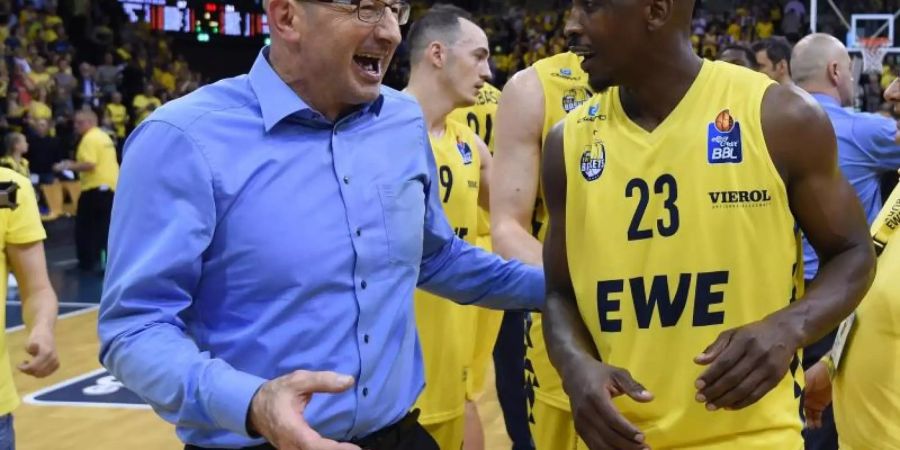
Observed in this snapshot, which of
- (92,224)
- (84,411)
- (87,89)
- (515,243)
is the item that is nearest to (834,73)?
(515,243)

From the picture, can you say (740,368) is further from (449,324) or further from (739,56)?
(739,56)

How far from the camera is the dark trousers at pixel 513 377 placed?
545 cm

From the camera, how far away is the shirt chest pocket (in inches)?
96.3

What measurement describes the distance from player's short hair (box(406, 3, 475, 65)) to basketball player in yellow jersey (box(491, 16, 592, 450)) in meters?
1.28

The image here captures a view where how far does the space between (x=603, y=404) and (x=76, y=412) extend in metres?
5.46

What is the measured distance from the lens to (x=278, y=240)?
7.40ft

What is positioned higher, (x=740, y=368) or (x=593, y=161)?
(x=593, y=161)

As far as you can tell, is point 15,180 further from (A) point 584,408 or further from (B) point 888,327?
(B) point 888,327

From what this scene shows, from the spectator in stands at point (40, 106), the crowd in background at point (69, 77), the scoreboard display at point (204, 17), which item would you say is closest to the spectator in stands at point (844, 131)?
the crowd in background at point (69, 77)

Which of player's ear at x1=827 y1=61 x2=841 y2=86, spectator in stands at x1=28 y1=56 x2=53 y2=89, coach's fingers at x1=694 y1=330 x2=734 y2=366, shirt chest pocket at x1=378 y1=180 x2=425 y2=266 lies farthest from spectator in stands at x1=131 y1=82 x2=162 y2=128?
coach's fingers at x1=694 y1=330 x2=734 y2=366

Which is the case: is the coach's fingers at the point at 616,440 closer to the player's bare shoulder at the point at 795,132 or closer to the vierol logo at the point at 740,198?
the vierol logo at the point at 740,198

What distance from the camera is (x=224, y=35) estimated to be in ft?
84.5

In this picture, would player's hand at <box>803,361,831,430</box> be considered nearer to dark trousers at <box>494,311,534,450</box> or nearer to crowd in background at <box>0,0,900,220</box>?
dark trousers at <box>494,311,534,450</box>

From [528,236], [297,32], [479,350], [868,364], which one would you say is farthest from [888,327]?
[479,350]
